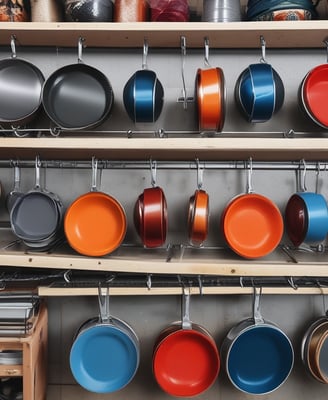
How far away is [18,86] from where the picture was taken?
128 centimetres

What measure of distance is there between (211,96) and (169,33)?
0.90ft

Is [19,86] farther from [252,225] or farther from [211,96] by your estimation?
[252,225]

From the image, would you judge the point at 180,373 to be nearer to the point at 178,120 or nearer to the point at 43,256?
the point at 43,256

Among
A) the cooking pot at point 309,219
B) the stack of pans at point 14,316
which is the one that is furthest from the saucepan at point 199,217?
the stack of pans at point 14,316

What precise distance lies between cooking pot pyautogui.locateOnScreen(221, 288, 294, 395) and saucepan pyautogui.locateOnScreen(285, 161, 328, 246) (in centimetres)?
25

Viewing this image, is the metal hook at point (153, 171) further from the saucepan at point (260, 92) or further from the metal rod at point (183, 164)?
the saucepan at point (260, 92)

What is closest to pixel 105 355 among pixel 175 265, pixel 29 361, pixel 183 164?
pixel 29 361

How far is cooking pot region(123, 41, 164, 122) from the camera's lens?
3.72 feet

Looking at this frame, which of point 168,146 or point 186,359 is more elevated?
point 168,146

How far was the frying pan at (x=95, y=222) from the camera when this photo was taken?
1164 mm

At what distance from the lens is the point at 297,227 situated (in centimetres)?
118

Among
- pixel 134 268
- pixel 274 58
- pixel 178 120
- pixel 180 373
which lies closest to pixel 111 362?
pixel 180 373

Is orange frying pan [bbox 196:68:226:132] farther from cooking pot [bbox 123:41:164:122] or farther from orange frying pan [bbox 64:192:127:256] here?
orange frying pan [bbox 64:192:127:256]

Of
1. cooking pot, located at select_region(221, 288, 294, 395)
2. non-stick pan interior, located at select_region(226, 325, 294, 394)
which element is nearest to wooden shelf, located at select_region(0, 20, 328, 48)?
cooking pot, located at select_region(221, 288, 294, 395)
